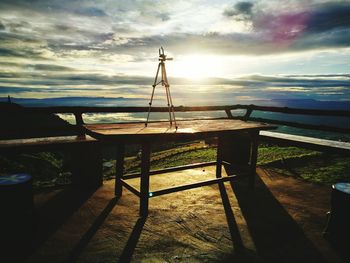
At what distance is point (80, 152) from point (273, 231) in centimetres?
324

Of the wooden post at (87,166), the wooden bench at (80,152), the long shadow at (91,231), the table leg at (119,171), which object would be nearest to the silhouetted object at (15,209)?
the long shadow at (91,231)

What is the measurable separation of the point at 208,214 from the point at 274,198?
4.45 feet

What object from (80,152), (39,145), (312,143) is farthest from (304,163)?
(39,145)

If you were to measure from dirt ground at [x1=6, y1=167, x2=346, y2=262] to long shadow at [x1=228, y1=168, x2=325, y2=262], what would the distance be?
0.04ft

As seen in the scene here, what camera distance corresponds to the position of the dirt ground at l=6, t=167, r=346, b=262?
2.84m

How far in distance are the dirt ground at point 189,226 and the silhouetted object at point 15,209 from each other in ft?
0.60

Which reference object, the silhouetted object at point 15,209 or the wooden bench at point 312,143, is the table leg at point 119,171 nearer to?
the silhouetted object at point 15,209

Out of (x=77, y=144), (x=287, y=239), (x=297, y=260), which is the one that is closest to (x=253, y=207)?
(x=287, y=239)

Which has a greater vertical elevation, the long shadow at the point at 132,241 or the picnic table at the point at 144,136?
the picnic table at the point at 144,136

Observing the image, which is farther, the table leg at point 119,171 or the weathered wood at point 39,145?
the table leg at point 119,171

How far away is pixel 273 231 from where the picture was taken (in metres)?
3.38

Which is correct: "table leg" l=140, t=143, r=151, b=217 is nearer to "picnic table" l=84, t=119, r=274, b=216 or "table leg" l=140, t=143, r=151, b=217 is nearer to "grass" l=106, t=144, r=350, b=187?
"picnic table" l=84, t=119, r=274, b=216

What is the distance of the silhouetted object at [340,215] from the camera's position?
2896 mm

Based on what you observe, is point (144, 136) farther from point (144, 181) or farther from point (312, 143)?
point (312, 143)
